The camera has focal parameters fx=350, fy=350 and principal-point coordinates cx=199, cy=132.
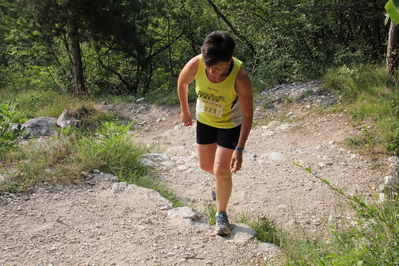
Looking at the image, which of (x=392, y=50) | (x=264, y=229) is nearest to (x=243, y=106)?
(x=264, y=229)

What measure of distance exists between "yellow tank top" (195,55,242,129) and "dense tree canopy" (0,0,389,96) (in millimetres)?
6308

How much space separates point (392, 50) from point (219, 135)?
510cm

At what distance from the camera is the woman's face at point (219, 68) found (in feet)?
8.95

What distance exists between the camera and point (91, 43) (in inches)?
442

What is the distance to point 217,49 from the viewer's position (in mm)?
2668

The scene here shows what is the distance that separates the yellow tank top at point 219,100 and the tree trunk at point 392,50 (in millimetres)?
4784

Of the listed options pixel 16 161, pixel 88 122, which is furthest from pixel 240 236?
pixel 88 122

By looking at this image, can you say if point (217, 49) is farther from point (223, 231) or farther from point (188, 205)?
point (188, 205)

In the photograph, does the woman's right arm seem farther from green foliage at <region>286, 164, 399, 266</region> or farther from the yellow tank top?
green foliage at <region>286, 164, 399, 266</region>

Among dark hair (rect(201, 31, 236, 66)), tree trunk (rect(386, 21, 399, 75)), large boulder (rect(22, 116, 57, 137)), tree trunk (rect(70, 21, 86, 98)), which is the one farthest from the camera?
tree trunk (rect(70, 21, 86, 98))

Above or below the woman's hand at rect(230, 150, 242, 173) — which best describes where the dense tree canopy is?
above

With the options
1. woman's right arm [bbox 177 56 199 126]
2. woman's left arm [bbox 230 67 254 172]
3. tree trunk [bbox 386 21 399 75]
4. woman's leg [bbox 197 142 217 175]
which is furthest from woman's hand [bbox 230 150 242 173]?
tree trunk [bbox 386 21 399 75]

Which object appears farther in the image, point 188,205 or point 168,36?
point 168,36

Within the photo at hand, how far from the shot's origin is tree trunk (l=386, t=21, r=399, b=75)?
21.3 ft
